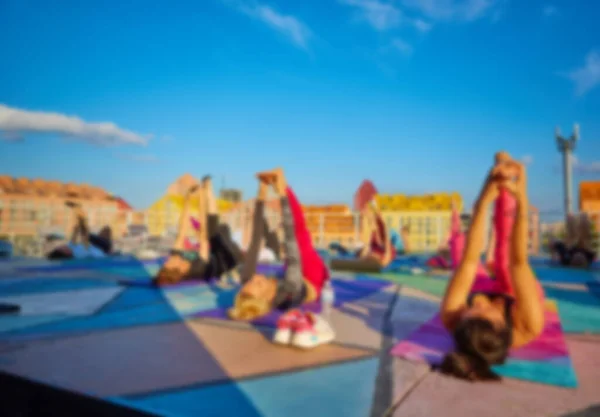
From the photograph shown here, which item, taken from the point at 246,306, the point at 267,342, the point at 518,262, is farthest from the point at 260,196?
the point at 518,262

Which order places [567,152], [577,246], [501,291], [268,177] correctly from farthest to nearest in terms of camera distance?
[567,152] < [577,246] < [268,177] < [501,291]

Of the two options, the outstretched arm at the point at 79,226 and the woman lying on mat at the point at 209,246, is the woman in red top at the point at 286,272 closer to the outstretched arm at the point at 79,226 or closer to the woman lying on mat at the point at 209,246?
the woman lying on mat at the point at 209,246

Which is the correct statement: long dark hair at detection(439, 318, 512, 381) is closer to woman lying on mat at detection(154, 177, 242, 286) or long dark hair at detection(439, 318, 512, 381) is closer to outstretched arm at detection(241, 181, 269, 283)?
outstretched arm at detection(241, 181, 269, 283)

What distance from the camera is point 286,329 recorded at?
3.39m

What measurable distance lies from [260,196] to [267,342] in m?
2.06

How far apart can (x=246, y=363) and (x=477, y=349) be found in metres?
1.66

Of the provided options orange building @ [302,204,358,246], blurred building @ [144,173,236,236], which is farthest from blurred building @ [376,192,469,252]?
blurred building @ [144,173,236,236]

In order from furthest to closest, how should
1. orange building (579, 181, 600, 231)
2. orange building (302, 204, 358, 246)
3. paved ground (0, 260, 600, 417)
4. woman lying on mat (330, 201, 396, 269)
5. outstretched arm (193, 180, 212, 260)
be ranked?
orange building (302, 204, 358, 246)
orange building (579, 181, 600, 231)
woman lying on mat (330, 201, 396, 269)
outstretched arm (193, 180, 212, 260)
paved ground (0, 260, 600, 417)

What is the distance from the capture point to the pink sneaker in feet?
11.1

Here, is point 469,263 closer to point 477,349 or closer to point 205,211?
point 477,349

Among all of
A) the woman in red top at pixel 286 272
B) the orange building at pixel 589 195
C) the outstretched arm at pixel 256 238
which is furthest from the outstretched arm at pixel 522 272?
the orange building at pixel 589 195

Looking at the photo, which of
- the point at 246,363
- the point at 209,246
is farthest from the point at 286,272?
the point at 209,246

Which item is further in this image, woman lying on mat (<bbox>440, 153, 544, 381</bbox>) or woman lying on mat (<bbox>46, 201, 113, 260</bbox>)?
woman lying on mat (<bbox>46, 201, 113, 260</bbox>)

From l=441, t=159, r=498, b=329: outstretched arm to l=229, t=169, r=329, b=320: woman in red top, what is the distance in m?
2.08
